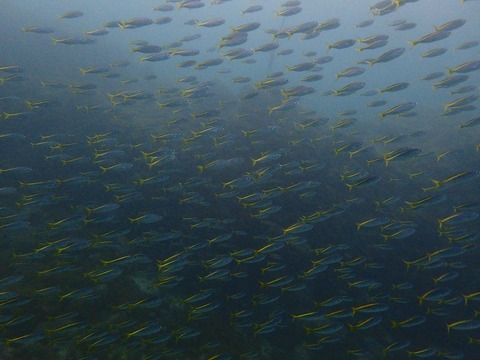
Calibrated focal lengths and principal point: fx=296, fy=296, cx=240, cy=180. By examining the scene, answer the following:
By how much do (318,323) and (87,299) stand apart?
4447 millimetres

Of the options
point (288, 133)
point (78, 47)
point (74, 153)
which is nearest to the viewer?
point (74, 153)

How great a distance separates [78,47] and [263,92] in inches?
723

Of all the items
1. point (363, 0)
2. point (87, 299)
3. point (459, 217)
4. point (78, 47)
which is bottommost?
point (87, 299)

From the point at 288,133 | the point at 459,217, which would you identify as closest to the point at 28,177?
the point at 288,133

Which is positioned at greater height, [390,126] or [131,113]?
[131,113]

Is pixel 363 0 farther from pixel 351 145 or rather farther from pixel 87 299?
pixel 87 299

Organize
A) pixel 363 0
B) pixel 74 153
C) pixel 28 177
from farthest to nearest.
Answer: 1. pixel 363 0
2. pixel 74 153
3. pixel 28 177

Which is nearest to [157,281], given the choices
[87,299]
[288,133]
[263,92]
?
[87,299]

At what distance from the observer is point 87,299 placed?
→ 516 centimetres

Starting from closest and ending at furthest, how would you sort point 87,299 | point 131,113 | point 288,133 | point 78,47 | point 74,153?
point 87,299 → point 74,153 → point 288,133 → point 131,113 → point 78,47

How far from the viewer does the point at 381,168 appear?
1221cm

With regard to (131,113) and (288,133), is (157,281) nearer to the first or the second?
(288,133)

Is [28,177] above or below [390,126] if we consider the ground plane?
above

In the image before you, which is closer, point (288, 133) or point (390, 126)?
point (288, 133)
